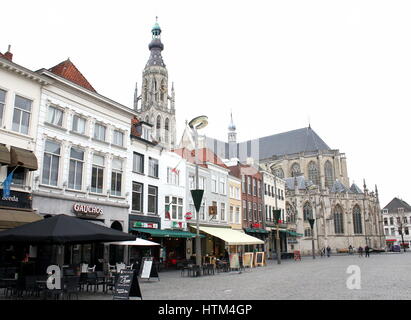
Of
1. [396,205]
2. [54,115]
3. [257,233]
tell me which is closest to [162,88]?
[257,233]

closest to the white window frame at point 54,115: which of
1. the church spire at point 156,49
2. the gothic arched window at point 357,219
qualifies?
the gothic arched window at point 357,219

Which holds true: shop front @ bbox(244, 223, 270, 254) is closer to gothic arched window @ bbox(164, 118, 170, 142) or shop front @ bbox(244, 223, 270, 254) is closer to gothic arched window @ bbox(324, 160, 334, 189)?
gothic arched window @ bbox(324, 160, 334, 189)

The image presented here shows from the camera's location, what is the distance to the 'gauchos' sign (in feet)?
66.0

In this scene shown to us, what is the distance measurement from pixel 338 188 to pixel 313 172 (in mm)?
7453

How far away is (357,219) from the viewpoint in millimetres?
70500

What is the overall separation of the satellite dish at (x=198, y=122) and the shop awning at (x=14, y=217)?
1120 centimetres

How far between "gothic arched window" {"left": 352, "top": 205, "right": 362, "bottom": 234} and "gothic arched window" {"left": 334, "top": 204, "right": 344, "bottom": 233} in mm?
3132

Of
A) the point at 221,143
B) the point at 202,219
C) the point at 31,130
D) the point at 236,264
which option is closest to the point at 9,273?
the point at 31,130

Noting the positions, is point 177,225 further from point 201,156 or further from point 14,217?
point 14,217

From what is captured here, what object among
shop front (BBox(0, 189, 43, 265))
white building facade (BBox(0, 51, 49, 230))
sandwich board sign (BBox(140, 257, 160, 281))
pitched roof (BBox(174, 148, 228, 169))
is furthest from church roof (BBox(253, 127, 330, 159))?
shop front (BBox(0, 189, 43, 265))

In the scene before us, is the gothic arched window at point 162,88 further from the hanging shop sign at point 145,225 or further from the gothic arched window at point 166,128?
the hanging shop sign at point 145,225

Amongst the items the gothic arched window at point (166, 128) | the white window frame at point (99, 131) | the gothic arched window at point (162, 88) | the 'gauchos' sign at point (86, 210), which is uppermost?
the gothic arched window at point (162, 88)

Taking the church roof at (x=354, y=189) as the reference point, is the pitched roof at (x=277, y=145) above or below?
above

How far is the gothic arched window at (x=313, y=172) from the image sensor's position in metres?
77.7
